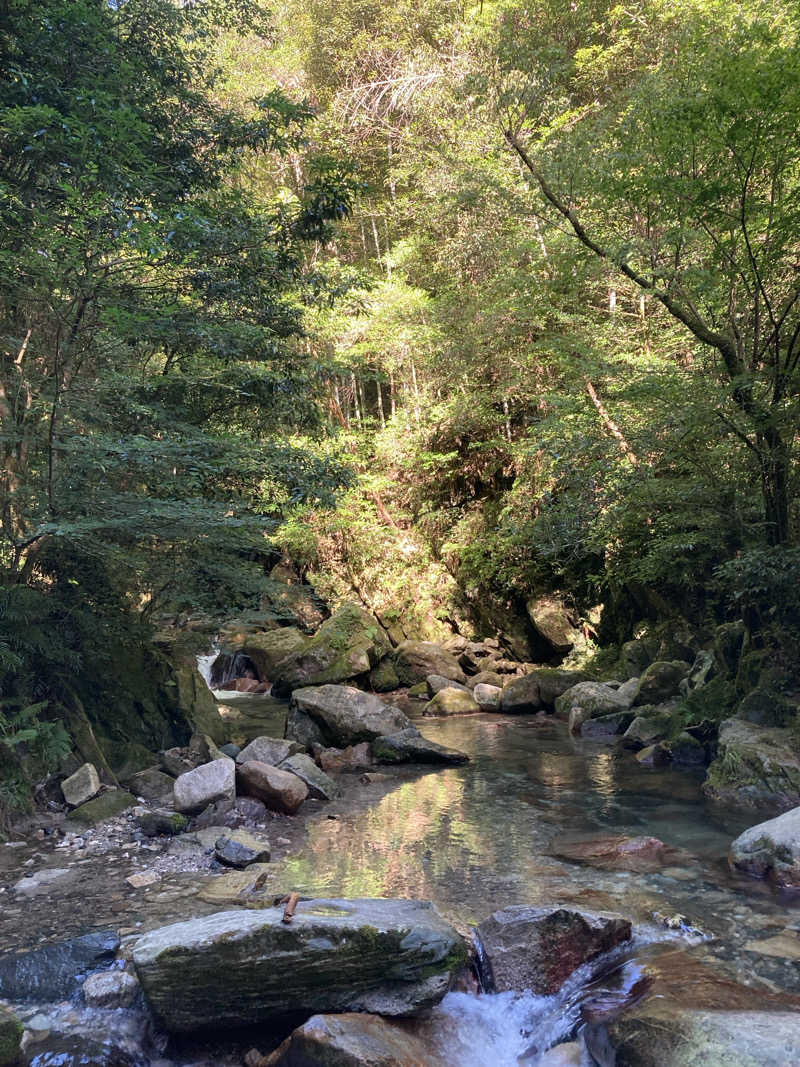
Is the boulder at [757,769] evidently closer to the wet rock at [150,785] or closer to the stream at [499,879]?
the stream at [499,879]

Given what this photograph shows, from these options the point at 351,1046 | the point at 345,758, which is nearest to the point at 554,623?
the point at 345,758

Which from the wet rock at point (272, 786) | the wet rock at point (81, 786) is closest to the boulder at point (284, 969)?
the wet rock at point (272, 786)

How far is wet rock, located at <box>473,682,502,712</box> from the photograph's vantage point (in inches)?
477

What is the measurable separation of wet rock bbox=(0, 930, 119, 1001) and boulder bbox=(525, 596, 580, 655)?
11.3 m

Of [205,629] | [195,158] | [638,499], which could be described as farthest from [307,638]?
[195,158]

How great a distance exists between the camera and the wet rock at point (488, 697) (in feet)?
39.8

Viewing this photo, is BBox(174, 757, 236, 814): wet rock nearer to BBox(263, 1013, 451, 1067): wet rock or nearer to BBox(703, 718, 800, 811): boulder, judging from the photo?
BBox(263, 1013, 451, 1067): wet rock

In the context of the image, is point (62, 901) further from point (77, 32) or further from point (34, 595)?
point (77, 32)

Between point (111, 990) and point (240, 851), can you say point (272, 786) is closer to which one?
point (240, 851)

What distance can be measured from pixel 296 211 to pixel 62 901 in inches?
282

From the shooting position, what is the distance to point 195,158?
8156mm

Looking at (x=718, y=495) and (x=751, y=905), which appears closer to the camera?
(x=751, y=905)

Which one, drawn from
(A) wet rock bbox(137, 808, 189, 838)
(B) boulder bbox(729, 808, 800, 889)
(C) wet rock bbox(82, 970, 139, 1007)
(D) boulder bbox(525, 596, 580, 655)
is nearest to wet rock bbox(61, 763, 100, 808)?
(A) wet rock bbox(137, 808, 189, 838)

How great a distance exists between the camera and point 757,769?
22.2ft
